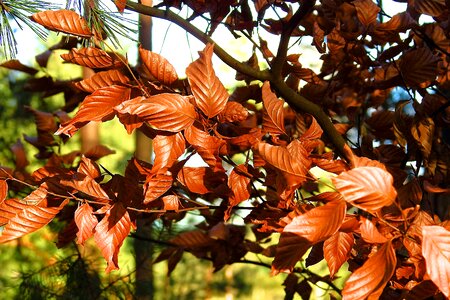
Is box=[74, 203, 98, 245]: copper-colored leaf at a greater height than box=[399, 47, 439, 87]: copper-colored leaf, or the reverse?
box=[399, 47, 439, 87]: copper-colored leaf

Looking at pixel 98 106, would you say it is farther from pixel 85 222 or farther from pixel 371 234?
pixel 371 234

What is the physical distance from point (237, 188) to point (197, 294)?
16.6ft

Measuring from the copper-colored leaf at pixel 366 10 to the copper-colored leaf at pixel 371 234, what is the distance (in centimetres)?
55

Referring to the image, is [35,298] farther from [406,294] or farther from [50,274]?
[406,294]

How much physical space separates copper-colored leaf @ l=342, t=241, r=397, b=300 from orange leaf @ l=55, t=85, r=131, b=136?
400 mm

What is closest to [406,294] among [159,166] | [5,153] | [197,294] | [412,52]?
[159,166]

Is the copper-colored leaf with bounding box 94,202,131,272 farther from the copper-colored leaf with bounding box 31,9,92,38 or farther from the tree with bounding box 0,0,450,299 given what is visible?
the copper-colored leaf with bounding box 31,9,92,38

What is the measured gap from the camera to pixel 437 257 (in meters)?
0.74

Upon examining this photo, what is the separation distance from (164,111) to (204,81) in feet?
0.27

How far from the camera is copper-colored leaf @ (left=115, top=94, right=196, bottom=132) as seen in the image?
0.83 m

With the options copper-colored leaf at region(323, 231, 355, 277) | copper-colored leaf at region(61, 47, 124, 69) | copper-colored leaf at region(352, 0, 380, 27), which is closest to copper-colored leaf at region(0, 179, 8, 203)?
copper-colored leaf at region(61, 47, 124, 69)

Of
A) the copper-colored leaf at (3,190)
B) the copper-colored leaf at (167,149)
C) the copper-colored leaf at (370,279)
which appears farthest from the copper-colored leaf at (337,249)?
the copper-colored leaf at (3,190)

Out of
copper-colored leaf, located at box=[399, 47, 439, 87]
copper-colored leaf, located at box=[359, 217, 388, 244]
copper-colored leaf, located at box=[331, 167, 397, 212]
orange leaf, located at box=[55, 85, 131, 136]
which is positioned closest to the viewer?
copper-colored leaf, located at box=[331, 167, 397, 212]

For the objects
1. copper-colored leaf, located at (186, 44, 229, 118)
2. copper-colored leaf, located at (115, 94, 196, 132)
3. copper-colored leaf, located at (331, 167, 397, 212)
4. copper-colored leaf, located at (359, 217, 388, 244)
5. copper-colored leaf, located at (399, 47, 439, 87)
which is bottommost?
copper-colored leaf, located at (359, 217, 388, 244)
